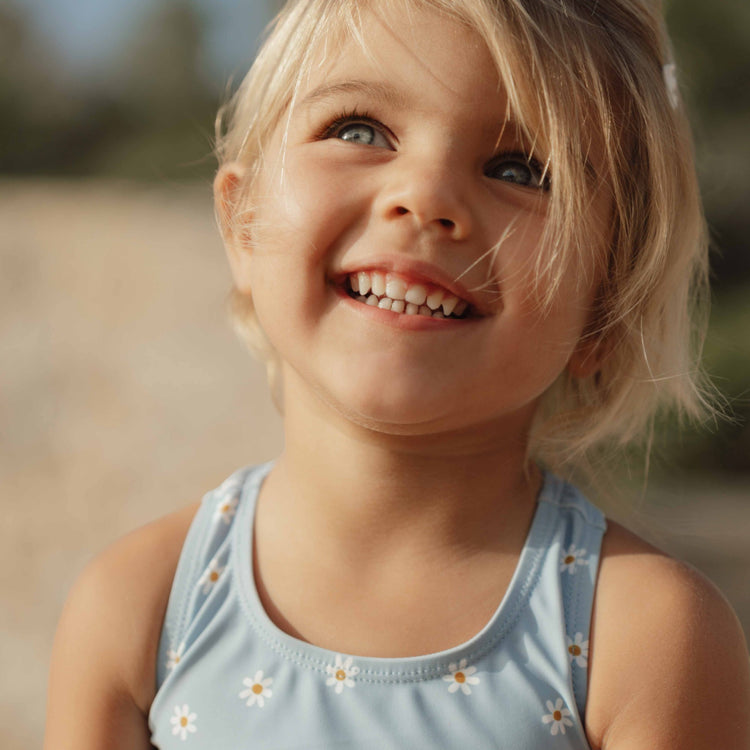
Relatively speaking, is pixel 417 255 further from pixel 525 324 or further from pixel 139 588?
pixel 139 588

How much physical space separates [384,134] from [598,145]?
28 centimetres

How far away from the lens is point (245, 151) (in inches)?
62.6

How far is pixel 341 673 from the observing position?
4.44ft

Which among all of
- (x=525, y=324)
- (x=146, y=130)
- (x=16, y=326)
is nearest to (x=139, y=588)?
(x=525, y=324)

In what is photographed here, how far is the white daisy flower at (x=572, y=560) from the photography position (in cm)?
143

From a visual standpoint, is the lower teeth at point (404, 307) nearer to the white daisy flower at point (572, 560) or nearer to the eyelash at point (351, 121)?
the eyelash at point (351, 121)

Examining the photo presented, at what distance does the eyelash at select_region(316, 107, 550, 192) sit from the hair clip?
286 mm

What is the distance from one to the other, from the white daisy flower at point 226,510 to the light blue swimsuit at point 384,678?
11 centimetres

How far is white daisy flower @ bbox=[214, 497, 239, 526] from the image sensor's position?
1.58 meters

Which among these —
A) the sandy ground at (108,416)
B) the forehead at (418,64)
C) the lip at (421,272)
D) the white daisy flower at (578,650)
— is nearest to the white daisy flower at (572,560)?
the white daisy flower at (578,650)

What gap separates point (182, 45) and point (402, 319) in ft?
36.7

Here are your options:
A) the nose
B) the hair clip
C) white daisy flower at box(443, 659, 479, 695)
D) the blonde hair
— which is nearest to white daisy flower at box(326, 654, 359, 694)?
white daisy flower at box(443, 659, 479, 695)

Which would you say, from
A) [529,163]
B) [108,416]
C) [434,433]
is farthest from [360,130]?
[108,416]

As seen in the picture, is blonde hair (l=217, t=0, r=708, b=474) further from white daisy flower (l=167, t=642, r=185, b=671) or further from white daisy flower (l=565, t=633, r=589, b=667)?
white daisy flower (l=167, t=642, r=185, b=671)
